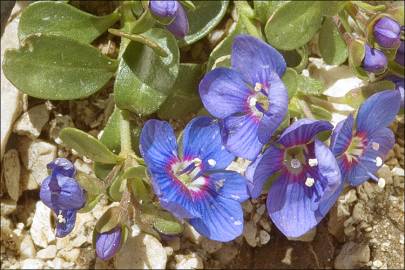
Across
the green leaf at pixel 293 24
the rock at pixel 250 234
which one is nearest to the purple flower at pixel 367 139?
the green leaf at pixel 293 24

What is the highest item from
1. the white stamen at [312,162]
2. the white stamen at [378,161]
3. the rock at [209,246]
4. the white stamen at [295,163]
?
the white stamen at [312,162]

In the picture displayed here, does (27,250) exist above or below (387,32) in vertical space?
below

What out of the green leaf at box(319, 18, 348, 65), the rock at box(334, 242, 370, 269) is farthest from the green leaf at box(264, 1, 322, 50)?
the rock at box(334, 242, 370, 269)

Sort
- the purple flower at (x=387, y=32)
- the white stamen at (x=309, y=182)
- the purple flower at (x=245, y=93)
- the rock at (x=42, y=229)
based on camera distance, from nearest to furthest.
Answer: the purple flower at (x=245, y=93), the white stamen at (x=309, y=182), the purple flower at (x=387, y=32), the rock at (x=42, y=229)

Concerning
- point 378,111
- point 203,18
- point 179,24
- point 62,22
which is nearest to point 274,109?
point 378,111

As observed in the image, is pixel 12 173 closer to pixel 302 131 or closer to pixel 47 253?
pixel 47 253

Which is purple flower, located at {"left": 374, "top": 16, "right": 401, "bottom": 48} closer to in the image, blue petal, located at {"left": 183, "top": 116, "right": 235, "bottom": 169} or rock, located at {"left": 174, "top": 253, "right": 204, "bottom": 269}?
blue petal, located at {"left": 183, "top": 116, "right": 235, "bottom": 169}

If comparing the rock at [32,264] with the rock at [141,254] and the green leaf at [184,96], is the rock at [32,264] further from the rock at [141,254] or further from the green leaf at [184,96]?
the green leaf at [184,96]
